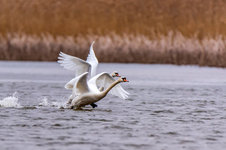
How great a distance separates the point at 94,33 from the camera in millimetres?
74688

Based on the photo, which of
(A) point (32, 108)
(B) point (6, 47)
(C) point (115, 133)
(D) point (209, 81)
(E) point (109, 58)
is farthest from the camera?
(B) point (6, 47)

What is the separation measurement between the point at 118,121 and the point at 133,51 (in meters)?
27.9

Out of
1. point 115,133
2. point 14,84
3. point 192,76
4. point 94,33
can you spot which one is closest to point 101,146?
point 115,133

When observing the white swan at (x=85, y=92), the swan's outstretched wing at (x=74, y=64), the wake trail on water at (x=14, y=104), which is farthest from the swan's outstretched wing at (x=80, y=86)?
the wake trail on water at (x=14, y=104)

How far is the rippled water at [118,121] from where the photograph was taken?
13953mm

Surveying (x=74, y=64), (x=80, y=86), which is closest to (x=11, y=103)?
(x=74, y=64)

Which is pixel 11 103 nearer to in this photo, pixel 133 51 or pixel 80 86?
pixel 80 86

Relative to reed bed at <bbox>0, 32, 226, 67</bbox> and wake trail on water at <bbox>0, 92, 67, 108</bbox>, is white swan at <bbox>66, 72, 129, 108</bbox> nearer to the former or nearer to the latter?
wake trail on water at <bbox>0, 92, 67, 108</bbox>

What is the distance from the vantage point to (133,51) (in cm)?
4488

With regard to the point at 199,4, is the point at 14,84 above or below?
below

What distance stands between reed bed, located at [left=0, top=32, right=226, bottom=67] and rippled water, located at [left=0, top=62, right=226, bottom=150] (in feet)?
50.9

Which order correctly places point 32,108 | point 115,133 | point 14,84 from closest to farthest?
1. point 115,133
2. point 32,108
3. point 14,84

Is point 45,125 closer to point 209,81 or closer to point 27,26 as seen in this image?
point 209,81

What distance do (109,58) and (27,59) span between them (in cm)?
522
